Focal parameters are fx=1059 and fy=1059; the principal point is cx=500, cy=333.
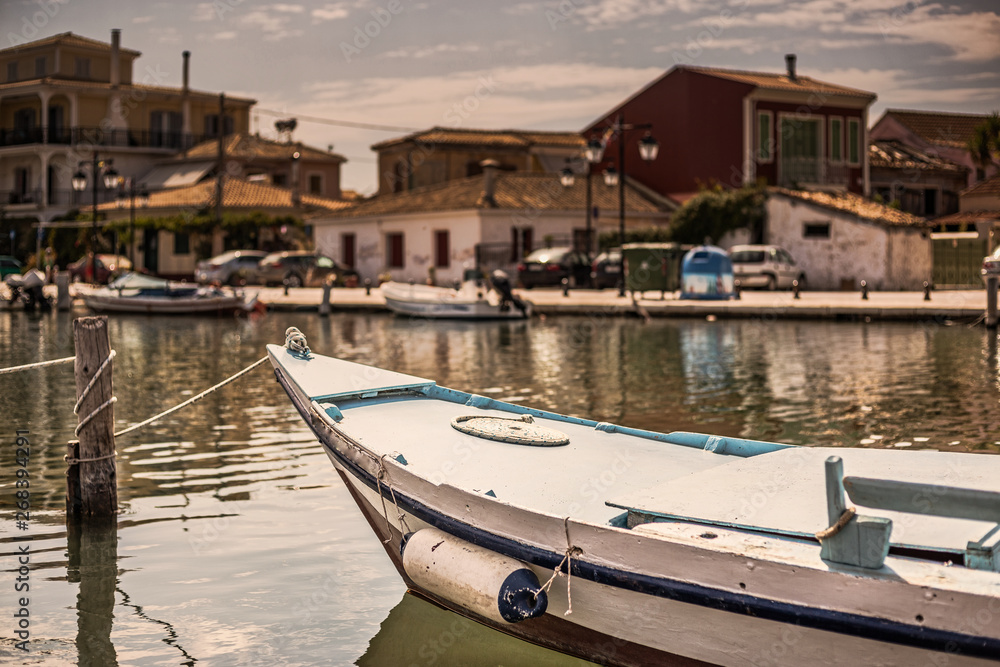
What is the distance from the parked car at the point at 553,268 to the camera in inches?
1538

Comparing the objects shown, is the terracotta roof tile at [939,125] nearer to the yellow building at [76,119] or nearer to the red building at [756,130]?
the red building at [756,130]

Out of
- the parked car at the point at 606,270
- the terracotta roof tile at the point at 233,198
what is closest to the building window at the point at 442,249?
the parked car at the point at 606,270

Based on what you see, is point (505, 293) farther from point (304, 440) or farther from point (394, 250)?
point (394, 250)

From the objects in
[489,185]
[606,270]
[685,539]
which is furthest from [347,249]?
[685,539]

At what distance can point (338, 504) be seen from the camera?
8.85 meters

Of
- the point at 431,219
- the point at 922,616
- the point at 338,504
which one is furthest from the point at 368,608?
the point at 431,219

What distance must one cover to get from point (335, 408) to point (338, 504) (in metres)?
1.64

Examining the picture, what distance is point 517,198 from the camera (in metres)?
43.8

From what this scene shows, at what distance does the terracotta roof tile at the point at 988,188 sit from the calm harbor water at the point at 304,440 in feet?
81.0

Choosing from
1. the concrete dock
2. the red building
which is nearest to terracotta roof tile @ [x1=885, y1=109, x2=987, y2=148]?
→ the red building

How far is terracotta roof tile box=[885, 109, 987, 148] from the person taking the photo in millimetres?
56562

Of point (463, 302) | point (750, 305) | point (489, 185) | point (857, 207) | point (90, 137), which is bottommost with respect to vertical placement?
point (750, 305)

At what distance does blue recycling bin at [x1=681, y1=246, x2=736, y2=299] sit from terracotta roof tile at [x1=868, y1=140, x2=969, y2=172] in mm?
19363

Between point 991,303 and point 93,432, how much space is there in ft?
68.4
